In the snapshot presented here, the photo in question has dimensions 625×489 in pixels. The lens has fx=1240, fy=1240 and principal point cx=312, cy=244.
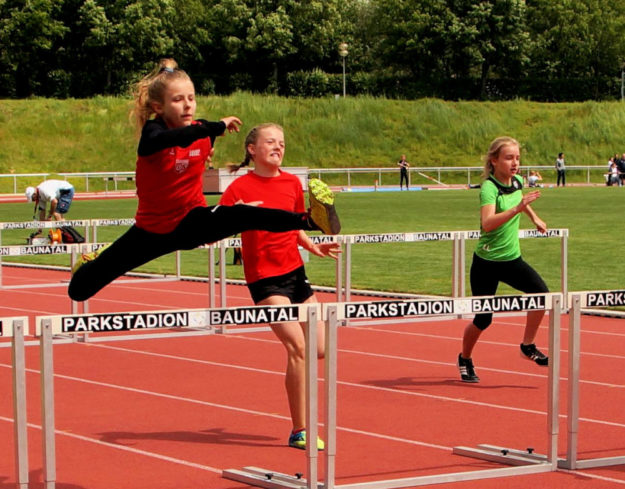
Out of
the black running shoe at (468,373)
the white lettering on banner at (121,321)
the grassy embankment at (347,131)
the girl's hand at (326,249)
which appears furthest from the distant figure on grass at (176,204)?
the grassy embankment at (347,131)

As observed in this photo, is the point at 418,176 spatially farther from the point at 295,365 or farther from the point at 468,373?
the point at 295,365

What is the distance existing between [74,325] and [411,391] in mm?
4248

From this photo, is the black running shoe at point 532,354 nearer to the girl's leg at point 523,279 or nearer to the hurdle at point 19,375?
the girl's leg at point 523,279

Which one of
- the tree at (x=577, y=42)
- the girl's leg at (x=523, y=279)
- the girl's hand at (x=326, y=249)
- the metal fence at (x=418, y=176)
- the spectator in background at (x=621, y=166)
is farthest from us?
the tree at (x=577, y=42)

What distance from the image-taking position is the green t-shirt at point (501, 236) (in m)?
9.12

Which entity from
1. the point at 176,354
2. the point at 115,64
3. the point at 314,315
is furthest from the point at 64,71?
the point at 314,315

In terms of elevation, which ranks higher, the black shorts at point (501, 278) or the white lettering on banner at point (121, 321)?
the white lettering on banner at point (121, 321)

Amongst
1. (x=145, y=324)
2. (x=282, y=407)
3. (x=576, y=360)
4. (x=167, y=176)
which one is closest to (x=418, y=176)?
(x=282, y=407)

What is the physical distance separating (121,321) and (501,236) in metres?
4.50

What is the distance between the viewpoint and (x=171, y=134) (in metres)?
6.04

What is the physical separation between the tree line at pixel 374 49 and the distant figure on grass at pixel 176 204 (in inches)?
A: 2837

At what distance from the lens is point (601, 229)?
26.2 meters

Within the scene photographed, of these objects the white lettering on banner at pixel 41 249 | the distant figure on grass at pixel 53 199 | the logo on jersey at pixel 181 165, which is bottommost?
the white lettering on banner at pixel 41 249

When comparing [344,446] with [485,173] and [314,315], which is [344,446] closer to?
[314,315]
